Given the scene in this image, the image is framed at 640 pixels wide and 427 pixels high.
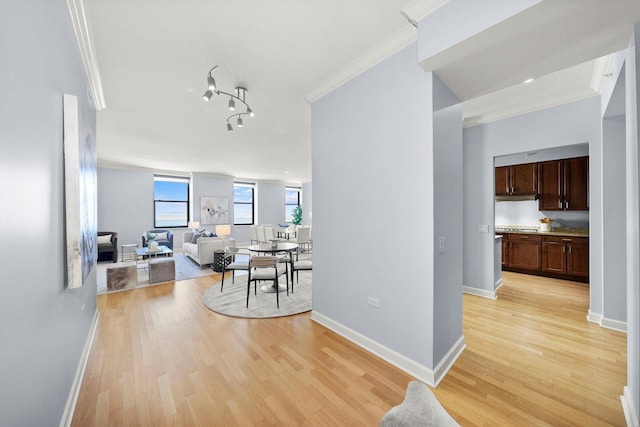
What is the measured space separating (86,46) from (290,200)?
9.86 metres

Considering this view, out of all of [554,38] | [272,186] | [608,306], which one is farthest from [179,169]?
[608,306]

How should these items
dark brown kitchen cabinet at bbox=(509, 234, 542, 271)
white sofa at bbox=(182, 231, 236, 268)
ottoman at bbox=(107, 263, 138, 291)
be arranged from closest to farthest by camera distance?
ottoman at bbox=(107, 263, 138, 291) < dark brown kitchen cabinet at bbox=(509, 234, 542, 271) < white sofa at bbox=(182, 231, 236, 268)

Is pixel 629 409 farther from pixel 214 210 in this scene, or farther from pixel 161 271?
pixel 214 210

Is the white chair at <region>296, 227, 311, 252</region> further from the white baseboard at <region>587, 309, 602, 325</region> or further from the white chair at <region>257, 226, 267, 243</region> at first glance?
the white baseboard at <region>587, 309, 602, 325</region>

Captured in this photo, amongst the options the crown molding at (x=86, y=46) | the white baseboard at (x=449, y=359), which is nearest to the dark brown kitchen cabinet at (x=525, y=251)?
the white baseboard at (x=449, y=359)

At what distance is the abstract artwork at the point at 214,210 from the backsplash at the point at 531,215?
342 inches

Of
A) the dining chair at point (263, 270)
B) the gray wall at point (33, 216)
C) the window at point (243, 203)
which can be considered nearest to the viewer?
the gray wall at point (33, 216)

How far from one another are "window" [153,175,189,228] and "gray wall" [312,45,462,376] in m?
7.79

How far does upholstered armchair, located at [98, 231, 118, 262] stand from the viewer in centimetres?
644

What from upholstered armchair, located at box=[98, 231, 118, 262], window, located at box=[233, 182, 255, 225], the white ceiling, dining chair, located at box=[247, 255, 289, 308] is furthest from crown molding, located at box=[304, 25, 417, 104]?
window, located at box=[233, 182, 255, 225]

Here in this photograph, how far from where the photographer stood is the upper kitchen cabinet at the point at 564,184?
14.4 feet

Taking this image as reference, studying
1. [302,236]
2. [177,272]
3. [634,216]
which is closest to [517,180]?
[634,216]

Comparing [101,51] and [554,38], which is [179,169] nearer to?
[101,51]

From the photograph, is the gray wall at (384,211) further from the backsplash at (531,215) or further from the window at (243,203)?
the window at (243,203)
